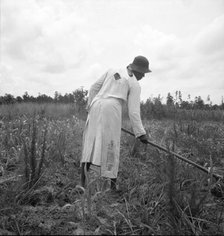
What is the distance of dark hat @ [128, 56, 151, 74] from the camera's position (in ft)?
10.9

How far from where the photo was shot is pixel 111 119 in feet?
10.2

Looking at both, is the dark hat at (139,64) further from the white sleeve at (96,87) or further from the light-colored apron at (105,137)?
the light-colored apron at (105,137)

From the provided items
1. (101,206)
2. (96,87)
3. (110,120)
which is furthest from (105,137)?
(101,206)

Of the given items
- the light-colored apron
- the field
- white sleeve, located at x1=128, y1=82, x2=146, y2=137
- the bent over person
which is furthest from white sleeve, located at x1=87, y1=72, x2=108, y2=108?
the field

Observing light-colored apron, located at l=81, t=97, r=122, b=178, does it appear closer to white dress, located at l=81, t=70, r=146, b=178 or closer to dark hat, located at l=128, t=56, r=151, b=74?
white dress, located at l=81, t=70, r=146, b=178

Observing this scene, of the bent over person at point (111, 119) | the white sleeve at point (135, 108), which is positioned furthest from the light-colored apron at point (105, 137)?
the white sleeve at point (135, 108)

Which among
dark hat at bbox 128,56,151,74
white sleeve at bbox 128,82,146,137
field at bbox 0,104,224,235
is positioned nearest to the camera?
field at bbox 0,104,224,235

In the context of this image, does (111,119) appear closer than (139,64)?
Yes

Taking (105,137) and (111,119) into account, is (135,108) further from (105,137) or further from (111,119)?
(105,137)

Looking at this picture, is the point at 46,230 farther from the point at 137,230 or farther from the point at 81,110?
the point at 81,110

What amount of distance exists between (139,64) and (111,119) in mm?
836

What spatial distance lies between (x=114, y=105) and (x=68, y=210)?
1.37 metres

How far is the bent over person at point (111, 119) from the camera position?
3.06 metres

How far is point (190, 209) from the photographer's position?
85.8 inches
